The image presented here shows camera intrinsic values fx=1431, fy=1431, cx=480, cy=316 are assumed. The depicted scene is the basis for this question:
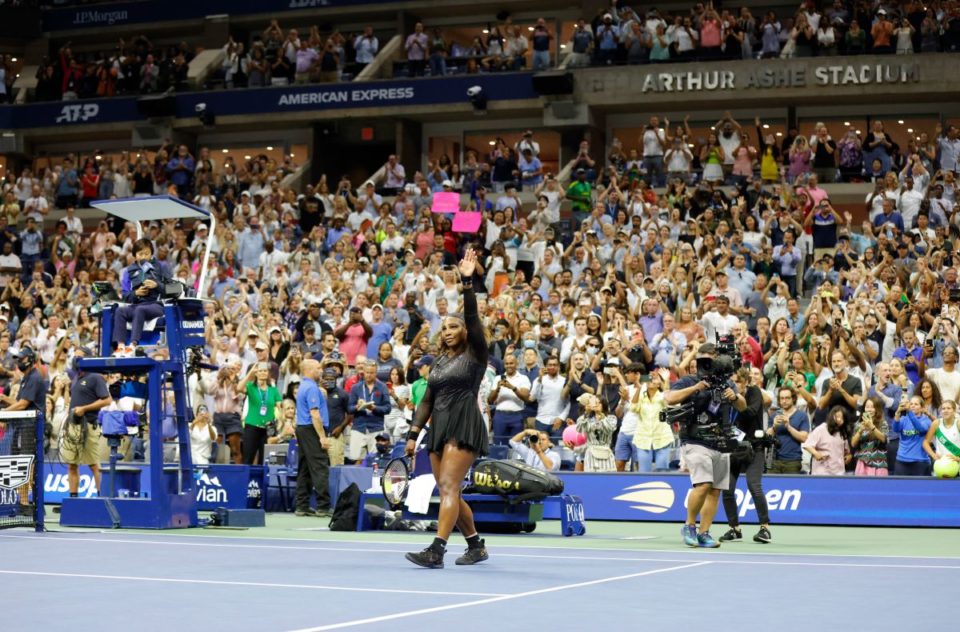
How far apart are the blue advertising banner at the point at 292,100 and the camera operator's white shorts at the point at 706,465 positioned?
23.7 meters

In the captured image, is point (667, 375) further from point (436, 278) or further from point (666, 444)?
point (436, 278)

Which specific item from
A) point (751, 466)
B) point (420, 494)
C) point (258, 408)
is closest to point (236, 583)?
point (420, 494)

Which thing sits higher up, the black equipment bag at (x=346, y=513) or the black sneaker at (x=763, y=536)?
the black equipment bag at (x=346, y=513)

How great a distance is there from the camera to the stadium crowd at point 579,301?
1975cm

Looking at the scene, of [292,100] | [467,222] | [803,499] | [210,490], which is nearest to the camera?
[803,499]

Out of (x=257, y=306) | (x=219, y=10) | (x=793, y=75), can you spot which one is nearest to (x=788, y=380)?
(x=257, y=306)

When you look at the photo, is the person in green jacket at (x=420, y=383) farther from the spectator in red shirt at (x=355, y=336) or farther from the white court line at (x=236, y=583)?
the white court line at (x=236, y=583)

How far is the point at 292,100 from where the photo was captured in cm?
3941

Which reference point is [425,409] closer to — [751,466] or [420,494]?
[420,494]

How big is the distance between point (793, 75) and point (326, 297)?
13.7 meters

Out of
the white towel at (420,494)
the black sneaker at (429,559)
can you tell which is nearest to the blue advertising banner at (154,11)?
the white towel at (420,494)

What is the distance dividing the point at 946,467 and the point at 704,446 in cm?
566

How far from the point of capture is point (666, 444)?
772 inches

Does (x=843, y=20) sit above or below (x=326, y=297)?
above
